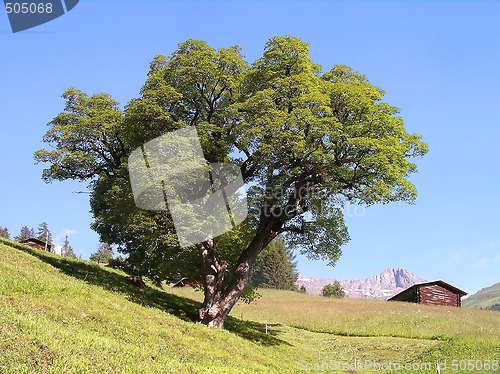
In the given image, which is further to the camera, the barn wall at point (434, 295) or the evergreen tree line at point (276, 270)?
the evergreen tree line at point (276, 270)

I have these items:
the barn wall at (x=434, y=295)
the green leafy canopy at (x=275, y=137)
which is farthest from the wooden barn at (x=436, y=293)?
the green leafy canopy at (x=275, y=137)

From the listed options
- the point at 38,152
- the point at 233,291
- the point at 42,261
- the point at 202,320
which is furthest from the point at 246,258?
the point at 38,152

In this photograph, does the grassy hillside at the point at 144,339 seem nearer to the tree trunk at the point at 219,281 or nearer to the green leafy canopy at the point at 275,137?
the tree trunk at the point at 219,281

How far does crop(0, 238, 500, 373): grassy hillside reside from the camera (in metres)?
12.9

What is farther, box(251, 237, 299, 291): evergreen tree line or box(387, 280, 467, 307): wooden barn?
box(251, 237, 299, 291): evergreen tree line

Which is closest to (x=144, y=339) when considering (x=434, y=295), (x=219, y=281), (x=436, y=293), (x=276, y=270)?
(x=219, y=281)

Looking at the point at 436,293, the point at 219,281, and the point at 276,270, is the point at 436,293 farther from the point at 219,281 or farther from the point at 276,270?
the point at 276,270

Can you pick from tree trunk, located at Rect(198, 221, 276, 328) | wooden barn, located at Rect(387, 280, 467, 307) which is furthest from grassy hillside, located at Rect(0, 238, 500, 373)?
wooden barn, located at Rect(387, 280, 467, 307)

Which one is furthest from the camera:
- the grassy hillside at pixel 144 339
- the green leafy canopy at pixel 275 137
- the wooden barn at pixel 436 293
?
the wooden barn at pixel 436 293

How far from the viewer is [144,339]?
1786 cm

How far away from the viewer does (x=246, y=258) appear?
27.6 meters

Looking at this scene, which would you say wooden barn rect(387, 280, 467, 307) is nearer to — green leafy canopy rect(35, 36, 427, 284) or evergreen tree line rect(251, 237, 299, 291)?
green leafy canopy rect(35, 36, 427, 284)

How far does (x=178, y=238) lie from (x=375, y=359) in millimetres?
13814

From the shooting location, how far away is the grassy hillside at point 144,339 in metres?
12.9
